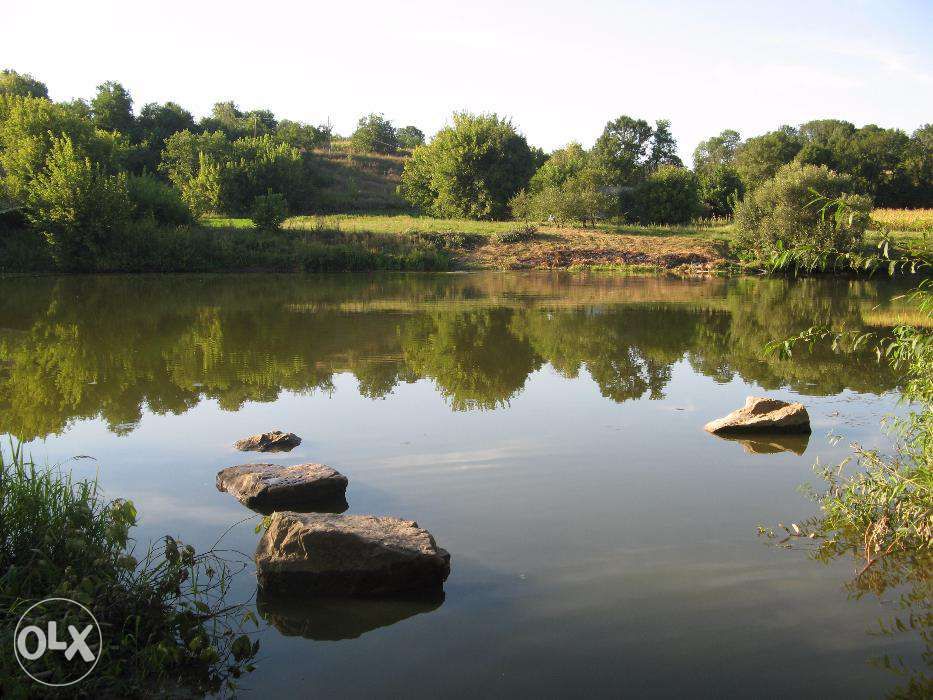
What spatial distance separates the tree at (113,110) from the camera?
68188 mm

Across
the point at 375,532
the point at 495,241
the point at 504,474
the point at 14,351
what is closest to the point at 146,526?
the point at 375,532

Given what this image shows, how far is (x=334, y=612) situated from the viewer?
5.83 metres

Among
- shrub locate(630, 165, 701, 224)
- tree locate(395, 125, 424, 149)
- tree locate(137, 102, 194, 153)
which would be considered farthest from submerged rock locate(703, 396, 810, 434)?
tree locate(395, 125, 424, 149)

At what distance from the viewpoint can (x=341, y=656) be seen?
17.3ft

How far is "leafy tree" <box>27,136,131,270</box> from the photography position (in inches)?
1550

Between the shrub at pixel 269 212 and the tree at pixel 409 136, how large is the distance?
188 ft

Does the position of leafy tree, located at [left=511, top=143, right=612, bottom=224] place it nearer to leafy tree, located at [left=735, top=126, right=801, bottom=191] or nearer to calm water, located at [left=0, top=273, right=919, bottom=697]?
leafy tree, located at [left=735, top=126, right=801, bottom=191]

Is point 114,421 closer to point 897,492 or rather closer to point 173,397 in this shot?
point 173,397

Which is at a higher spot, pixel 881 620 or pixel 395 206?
pixel 395 206

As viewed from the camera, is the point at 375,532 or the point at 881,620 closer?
the point at 881,620

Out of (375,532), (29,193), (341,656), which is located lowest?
(341,656)

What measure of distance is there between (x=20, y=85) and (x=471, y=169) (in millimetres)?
44252

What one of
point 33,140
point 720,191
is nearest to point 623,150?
point 720,191

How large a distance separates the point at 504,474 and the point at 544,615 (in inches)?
129
